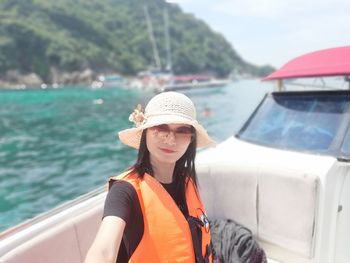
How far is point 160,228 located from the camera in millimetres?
1691

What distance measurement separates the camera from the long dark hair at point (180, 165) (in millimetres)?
1801

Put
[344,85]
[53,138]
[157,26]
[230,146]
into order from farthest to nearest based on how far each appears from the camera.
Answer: [157,26]
[53,138]
[344,85]
[230,146]

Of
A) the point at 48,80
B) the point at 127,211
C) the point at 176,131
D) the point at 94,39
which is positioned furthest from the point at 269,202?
the point at 94,39

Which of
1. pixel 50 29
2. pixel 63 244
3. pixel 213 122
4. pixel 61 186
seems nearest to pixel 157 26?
pixel 50 29

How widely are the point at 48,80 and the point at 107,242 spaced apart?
93.0m

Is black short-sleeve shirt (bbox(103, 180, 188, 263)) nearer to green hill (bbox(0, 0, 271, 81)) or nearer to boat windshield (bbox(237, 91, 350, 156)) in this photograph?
boat windshield (bbox(237, 91, 350, 156))

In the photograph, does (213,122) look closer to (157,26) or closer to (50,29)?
(50,29)

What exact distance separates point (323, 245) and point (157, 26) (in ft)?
439

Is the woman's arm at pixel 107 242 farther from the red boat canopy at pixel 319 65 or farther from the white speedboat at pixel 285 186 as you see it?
the red boat canopy at pixel 319 65

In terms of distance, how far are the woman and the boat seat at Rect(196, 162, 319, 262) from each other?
1.15 metres

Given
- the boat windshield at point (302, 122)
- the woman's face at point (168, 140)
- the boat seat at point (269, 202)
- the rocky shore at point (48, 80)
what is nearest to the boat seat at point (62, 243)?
the woman's face at point (168, 140)

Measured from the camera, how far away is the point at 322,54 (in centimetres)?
368

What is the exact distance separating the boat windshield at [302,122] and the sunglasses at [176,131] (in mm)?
1647

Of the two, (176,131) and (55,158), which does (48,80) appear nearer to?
(55,158)
